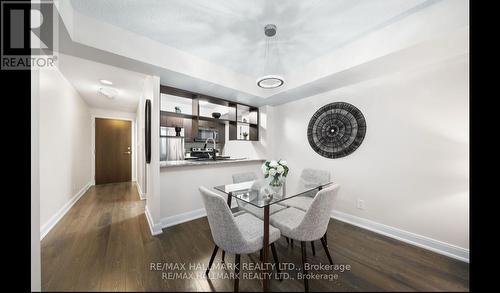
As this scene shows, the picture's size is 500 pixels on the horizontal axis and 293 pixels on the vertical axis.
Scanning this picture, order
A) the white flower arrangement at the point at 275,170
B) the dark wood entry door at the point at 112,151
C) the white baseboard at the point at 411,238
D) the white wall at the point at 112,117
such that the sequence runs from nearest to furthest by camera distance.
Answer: the white baseboard at the point at 411,238
the white flower arrangement at the point at 275,170
the white wall at the point at 112,117
the dark wood entry door at the point at 112,151

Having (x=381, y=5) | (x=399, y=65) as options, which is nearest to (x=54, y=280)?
(x=381, y=5)

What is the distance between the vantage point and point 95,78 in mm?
2400

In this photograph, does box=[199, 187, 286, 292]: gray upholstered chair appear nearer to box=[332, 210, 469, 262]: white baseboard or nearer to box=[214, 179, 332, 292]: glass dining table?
box=[214, 179, 332, 292]: glass dining table

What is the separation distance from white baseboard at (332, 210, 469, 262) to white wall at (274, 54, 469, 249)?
0.05 metres

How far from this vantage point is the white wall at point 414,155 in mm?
1568

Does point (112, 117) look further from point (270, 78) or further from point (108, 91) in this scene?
point (270, 78)

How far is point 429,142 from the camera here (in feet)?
5.68

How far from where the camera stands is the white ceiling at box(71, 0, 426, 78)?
4.48 feet

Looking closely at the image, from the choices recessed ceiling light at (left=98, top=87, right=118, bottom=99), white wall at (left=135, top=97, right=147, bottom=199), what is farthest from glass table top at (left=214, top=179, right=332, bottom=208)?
recessed ceiling light at (left=98, top=87, right=118, bottom=99)

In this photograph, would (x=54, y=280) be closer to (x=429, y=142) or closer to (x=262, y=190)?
(x=262, y=190)

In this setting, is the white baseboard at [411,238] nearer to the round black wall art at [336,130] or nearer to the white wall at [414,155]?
the white wall at [414,155]

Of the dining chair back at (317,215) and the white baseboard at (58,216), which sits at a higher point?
the dining chair back at (317,215)

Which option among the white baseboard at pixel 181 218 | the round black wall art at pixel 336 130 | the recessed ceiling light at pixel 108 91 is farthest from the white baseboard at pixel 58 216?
the round black wall art at pixel 336 130

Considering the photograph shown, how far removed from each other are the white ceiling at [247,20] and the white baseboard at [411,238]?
2.31 metres
